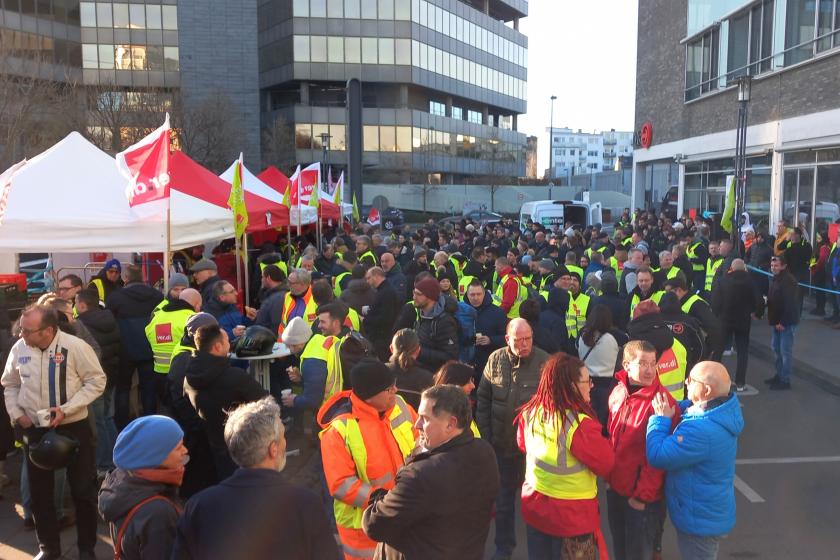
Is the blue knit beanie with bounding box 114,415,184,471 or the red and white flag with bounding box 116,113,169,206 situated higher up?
the red and white flag with bounding box 116,113,169,206

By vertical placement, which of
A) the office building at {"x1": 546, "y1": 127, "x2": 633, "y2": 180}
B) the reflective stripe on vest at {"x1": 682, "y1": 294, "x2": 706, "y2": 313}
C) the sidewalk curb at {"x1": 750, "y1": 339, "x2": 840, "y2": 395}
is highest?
the office building at {"x1": 546, "y1": 127, "x2": 633, "y2": 180}

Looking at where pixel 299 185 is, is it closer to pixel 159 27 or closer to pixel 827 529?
pixel 827 529

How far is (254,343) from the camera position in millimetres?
6266

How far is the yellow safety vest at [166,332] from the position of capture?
615cm

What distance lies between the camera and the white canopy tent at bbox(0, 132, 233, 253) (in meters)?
7.70

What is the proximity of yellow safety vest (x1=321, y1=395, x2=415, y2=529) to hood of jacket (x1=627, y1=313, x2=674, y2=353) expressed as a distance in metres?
2.63

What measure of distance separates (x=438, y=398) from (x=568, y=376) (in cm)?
104

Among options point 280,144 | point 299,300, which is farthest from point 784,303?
point 280,144

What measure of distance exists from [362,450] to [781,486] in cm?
474

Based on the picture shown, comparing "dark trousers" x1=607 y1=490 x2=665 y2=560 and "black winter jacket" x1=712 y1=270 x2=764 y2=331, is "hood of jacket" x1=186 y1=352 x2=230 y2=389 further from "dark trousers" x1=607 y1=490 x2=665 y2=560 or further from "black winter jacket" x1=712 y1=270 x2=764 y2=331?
"black winter jacket" x1=712 y1=270 x2=764 y2=331

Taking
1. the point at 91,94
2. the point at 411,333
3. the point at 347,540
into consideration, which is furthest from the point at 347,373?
the point at 91,94

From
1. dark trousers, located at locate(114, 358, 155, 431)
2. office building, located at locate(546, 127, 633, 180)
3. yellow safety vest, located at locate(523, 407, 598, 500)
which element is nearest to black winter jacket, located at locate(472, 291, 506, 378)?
yellow safety vest, located at locate(523, 407, 598, 500)

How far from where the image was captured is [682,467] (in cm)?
370

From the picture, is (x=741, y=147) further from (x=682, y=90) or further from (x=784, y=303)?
(x=682, y=90)
